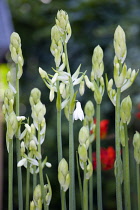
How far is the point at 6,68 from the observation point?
1768 mm

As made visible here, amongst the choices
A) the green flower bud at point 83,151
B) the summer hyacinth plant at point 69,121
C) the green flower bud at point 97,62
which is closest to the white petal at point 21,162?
the summer hyacinth plant at point 69,121

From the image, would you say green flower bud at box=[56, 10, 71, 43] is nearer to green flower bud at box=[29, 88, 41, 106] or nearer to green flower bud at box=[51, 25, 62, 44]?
green flower bud at box=[51, 25, 62, 44]

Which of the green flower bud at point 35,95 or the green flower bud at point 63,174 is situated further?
the green flower bud at point 35,95

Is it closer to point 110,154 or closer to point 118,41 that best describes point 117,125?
point 118,41

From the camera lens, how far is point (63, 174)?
2.73ft

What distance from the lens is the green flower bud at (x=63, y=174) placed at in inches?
32.4

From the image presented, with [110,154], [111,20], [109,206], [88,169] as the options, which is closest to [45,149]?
[109,206]

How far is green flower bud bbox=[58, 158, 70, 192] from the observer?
2.70 feet

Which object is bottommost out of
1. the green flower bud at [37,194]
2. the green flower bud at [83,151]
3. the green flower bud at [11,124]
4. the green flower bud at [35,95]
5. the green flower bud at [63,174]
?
the green flower bud at [37,194]

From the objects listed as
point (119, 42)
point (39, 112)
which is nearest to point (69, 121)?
point (39, 112)

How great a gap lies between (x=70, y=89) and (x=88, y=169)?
6.1 inches

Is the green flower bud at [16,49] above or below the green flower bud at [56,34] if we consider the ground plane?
below

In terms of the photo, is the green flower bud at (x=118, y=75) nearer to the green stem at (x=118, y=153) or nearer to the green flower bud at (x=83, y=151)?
the green stem at (x=118, y=153)

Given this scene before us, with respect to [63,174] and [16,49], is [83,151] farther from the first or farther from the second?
[16,49]
